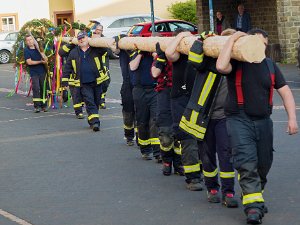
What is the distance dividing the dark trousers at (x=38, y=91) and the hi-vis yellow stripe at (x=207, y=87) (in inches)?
475

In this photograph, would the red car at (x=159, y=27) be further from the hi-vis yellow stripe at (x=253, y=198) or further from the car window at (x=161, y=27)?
the hi-vis yellow stripe at (x=253, y=198)

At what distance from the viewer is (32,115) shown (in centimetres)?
2098

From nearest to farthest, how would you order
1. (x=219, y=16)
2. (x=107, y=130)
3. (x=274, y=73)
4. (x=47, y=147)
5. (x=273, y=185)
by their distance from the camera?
1. (x=274, y=73)
2. (x=273, y=185)
3. (x=47, y=147)
4. (x=107, y=130)
5. (x=219, y=16)

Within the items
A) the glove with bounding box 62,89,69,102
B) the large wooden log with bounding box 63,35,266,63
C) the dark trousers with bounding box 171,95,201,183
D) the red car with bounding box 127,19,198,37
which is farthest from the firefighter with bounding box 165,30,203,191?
the red car with bounding box 127,19,198,37

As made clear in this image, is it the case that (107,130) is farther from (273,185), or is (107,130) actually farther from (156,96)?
(273,185)

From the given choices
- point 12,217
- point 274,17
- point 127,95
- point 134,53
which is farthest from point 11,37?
point 12,217

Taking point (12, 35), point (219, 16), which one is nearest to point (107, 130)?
point (219, 16)

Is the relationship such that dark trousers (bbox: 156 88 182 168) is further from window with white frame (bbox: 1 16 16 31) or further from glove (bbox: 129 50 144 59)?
window with white frame (bbox: 1 16 16 31)

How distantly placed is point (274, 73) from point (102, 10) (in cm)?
4159

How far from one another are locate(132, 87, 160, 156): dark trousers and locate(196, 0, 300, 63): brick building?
15334 mm

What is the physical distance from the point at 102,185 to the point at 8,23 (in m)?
41.4

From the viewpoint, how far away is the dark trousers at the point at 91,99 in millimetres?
17078

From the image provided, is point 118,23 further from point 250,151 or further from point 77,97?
point 250,151

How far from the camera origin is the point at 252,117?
888 centimetres
